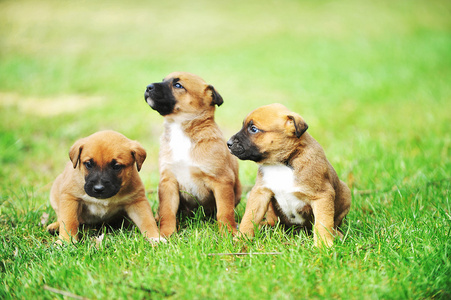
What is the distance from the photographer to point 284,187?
146 inches

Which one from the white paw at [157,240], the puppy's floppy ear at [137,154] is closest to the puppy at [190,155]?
the white paw at [157,240]

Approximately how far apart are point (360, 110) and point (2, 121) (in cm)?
674

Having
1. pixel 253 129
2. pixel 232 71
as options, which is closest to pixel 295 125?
pixel 253 129

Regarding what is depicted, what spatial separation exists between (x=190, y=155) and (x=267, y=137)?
2.64 ft

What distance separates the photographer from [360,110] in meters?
9.09

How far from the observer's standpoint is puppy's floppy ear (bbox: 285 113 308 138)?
3.57 meters

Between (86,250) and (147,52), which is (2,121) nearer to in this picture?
(86,250)

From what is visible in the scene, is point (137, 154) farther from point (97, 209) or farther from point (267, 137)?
point (267, 137)

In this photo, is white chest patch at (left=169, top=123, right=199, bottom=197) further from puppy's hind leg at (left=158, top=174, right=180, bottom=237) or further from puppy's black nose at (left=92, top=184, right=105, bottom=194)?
puppy's black nose at (left=92, top=184, right=105, bottom=194)

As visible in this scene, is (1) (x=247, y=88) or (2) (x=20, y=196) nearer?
(2) (x=20, y=196)

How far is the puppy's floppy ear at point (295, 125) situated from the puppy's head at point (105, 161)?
128 cm

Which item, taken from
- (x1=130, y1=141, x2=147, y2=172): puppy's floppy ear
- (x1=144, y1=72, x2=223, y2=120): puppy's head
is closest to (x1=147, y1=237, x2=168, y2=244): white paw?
(x1=130, y1=141, x2=147, y2=172): puppy's floppy ear

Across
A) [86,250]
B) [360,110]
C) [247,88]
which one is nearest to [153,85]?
[86,250]

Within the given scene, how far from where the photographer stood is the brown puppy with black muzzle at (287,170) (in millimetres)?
3615
